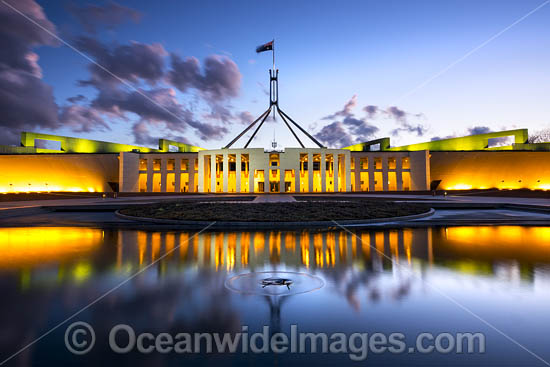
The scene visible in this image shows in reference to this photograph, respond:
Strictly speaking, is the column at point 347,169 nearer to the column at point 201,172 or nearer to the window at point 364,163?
the window at point 364,163

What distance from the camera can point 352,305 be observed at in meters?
4.40

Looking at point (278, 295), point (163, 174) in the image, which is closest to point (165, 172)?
point (163, 174)

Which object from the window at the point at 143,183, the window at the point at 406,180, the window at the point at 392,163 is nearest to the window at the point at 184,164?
the window at the point at 143,183

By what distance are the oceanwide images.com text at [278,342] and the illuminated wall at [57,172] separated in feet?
175

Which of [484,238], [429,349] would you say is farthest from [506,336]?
[484,238]

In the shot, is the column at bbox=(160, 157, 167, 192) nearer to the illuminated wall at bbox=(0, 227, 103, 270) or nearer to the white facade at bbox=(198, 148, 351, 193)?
the white facade at bbox=(198, 148, 351, 193)

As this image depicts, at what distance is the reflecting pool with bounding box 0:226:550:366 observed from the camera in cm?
317

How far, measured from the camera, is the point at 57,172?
168ft

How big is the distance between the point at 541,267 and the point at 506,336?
14.1 ft

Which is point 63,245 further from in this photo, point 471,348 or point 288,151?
point 288,151

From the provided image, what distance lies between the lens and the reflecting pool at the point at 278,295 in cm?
317

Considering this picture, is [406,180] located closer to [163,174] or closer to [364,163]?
[364,163]

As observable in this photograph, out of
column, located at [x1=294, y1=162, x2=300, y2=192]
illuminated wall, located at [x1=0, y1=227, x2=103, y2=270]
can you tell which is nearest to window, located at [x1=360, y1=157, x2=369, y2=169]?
column, located at [x1=294, y1=162, x2=300, y2=192]

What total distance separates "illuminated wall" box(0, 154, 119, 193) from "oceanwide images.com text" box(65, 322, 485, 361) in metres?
53.5
